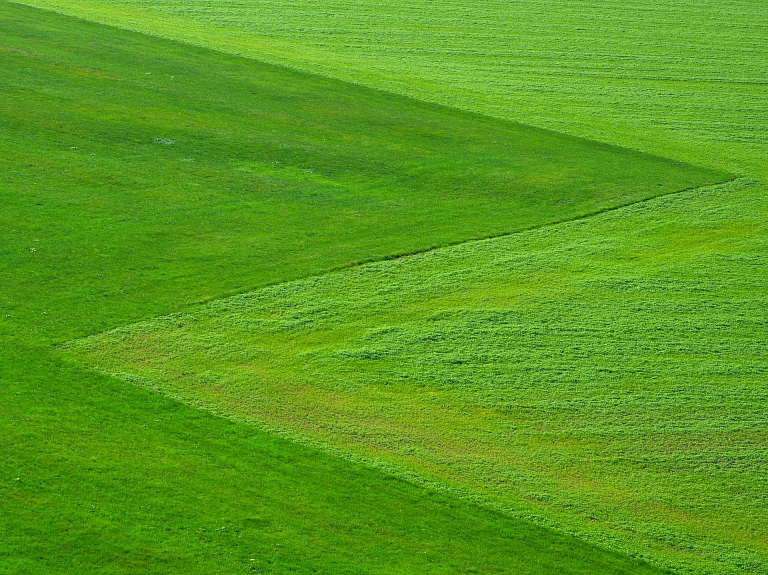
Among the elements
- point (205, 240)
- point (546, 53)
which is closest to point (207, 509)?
point (205, 240)

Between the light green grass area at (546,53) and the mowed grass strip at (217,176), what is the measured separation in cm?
312

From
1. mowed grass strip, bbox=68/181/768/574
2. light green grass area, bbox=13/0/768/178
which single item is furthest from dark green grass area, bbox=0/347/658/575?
light green grass area, bbox=13/0/768/178

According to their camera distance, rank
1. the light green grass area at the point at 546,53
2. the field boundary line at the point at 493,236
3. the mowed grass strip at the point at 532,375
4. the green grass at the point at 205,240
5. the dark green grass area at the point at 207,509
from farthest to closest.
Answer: the light green grass area at the point at 546,53
the field boundary line at the point at 493,236
the mowed grass strip at the point at 532,375
the green grass at the point at 205,240
the dark green grass area at the point at 207,509

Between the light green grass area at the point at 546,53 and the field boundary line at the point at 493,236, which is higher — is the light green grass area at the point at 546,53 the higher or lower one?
the higher one

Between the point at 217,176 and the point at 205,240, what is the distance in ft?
16.6

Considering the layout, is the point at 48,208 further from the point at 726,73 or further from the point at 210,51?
the point at 726,73

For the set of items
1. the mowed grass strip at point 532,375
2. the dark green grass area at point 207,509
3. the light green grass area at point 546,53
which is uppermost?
the light green grass area at point 546,53

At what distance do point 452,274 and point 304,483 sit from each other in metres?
11.3

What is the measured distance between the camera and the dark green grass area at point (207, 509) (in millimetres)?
15914

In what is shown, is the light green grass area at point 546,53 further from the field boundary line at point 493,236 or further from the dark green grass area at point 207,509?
the dark green grass area at point 207,509

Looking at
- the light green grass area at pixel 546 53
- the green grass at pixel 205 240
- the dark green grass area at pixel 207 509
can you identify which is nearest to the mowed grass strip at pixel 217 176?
the green grass at pixel 205 240

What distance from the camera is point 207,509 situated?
56.1 ft

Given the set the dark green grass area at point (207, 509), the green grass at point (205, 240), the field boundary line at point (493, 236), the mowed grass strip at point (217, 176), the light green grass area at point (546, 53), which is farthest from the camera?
the light green grass area at point (546, 53)

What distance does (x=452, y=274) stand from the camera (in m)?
28.4
